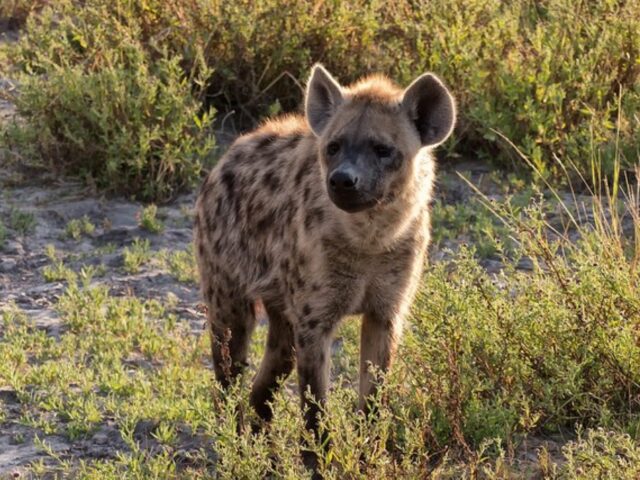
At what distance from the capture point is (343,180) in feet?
11.7

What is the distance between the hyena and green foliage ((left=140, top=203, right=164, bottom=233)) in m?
1.87

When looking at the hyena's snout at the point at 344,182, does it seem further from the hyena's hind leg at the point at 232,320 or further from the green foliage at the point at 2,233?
the green foliage at the point at 2,233

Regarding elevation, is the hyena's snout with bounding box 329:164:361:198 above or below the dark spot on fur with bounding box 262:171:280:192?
above

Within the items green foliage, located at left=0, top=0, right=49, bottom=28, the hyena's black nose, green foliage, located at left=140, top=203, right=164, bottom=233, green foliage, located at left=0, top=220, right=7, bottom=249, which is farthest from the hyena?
green foliage, located at left=0, top=0, right=49, bottom=28

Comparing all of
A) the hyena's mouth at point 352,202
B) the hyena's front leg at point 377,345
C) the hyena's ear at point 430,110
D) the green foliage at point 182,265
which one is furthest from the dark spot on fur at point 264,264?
the green foliage at point 182,265

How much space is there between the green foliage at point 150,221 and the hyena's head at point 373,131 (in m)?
2.19

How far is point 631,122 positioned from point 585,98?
250 millimetres

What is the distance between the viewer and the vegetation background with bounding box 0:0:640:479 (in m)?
3.86

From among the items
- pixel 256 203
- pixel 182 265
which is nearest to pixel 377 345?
pixel 256 203

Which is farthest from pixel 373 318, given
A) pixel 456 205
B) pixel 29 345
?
pixel 456 205

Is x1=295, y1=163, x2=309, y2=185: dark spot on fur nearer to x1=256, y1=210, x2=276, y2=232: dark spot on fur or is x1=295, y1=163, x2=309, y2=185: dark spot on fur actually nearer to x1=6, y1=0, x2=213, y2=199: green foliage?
x1=256, y1=210, x2=276, y2=232: dark spot on fur

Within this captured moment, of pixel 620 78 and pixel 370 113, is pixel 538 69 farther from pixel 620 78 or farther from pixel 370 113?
pixel 370 113

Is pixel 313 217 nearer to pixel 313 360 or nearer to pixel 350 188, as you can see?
pixel 350 188

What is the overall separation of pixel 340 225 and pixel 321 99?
440mm
